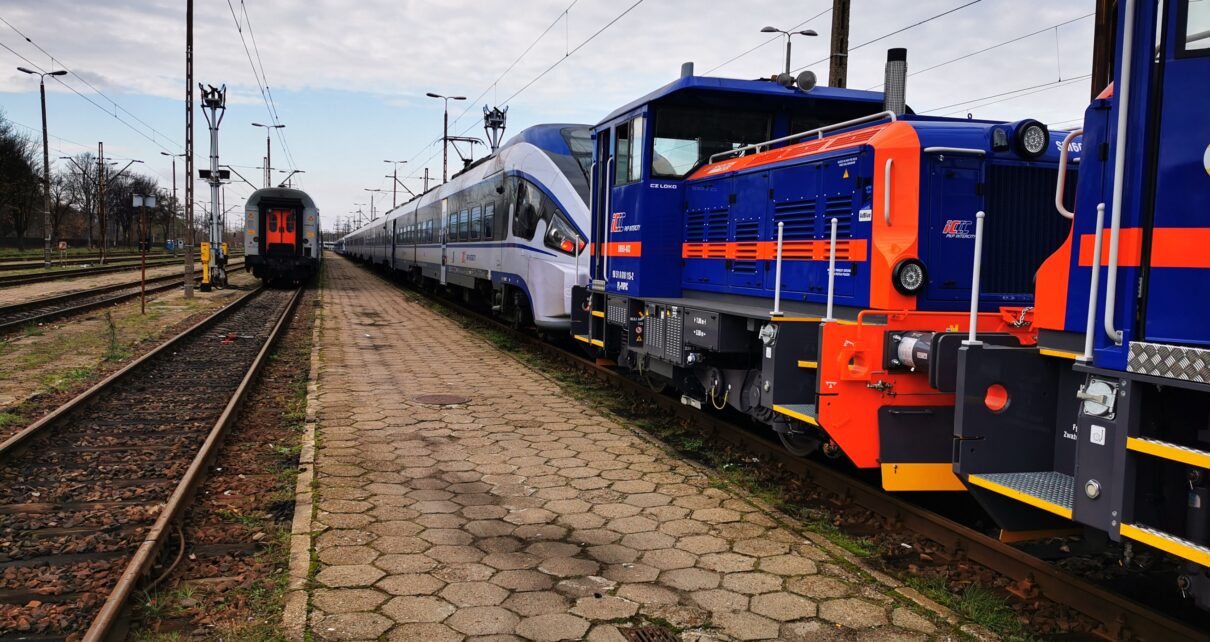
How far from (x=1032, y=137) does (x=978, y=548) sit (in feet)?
8.11

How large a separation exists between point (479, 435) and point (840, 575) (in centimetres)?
370

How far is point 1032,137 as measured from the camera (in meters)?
4.77

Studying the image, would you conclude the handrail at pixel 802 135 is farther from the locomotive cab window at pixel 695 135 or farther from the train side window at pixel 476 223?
the train side window at pixel 476 223

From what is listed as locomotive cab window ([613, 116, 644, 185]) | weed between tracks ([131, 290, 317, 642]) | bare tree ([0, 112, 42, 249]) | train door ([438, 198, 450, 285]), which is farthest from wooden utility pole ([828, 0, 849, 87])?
bare tree ([0, 112, 42, 249])

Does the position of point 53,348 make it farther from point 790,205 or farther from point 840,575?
point 840,575

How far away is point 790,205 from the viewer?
577cm

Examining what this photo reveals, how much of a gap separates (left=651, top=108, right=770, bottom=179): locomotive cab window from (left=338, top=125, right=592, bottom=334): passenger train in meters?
3.72

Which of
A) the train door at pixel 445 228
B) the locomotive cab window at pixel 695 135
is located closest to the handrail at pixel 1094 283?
the locomotive cab window at pixel 695 135

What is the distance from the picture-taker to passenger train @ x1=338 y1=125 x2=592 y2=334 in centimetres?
1123

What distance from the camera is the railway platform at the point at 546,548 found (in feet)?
11.5

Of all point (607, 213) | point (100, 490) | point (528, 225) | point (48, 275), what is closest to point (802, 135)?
point (607, 213)

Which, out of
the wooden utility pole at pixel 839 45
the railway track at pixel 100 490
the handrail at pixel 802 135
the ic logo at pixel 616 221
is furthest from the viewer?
the wooden utility pole at pixel 839 45

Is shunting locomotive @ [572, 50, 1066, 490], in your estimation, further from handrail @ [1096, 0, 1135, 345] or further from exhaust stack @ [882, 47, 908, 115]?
handrail @ [1096, 0, 1135, 345]

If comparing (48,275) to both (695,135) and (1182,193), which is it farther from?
(1182,193)
